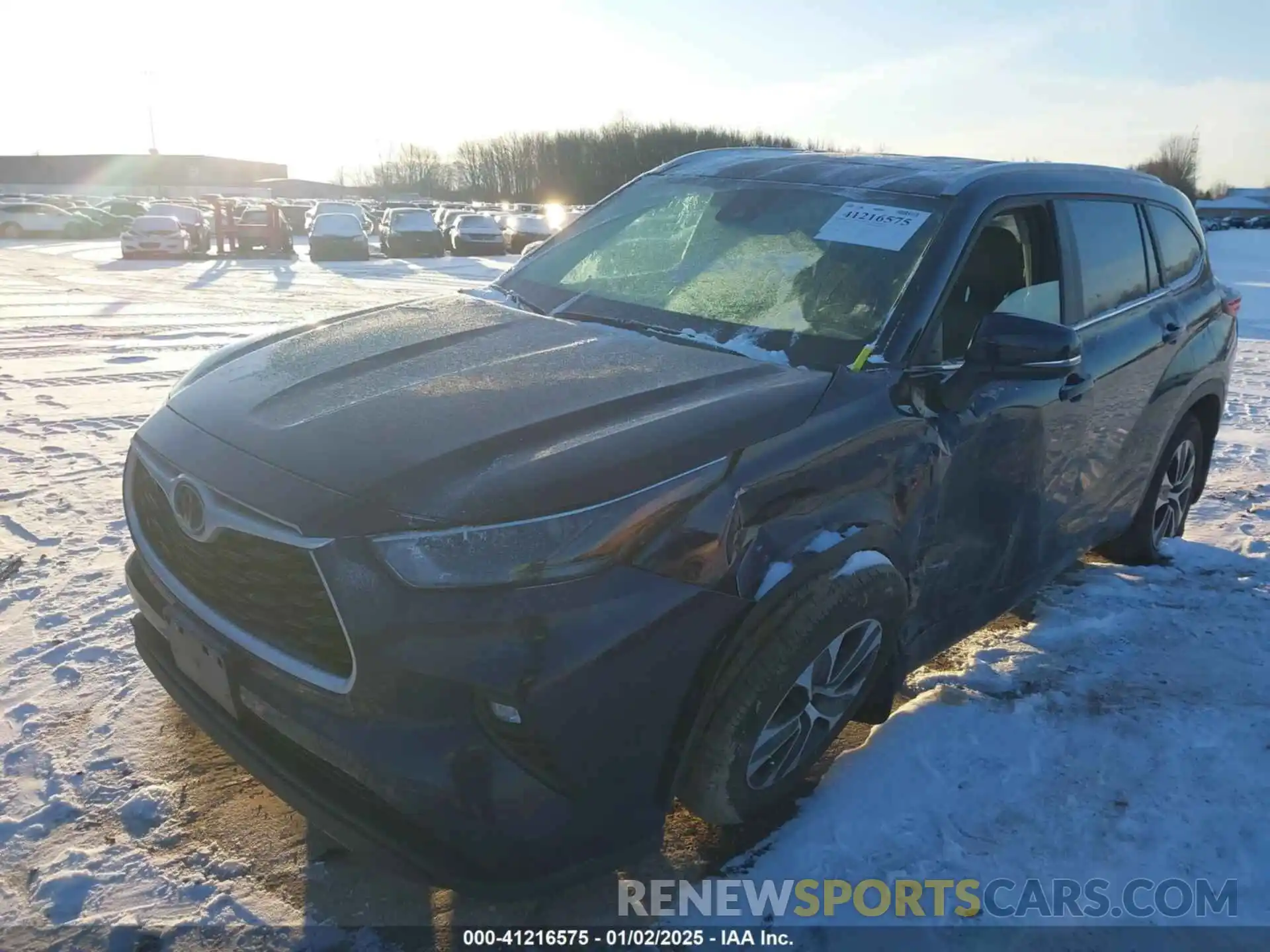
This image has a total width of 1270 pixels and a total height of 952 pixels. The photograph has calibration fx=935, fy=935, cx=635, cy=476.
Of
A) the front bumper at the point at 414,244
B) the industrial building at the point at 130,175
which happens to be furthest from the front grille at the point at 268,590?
the industrial building at the point at 130,175

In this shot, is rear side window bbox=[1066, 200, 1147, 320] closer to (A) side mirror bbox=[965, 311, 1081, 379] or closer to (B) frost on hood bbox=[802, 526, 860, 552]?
(A) side mirror bbox=[965, 311, 1081, 379]

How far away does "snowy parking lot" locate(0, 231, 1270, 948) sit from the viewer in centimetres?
245

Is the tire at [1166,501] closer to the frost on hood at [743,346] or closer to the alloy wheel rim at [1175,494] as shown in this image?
the alloy wheel rim at [1175,494]

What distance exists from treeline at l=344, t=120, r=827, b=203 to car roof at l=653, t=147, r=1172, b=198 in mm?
58438

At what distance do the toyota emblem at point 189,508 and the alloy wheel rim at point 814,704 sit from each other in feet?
4.81

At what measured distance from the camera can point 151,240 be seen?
24719mm

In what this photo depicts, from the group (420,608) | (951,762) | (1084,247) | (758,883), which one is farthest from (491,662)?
(1084,247)

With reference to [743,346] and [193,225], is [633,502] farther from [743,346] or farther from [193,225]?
[193,225]

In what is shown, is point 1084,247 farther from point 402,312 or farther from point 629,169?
point 629,169

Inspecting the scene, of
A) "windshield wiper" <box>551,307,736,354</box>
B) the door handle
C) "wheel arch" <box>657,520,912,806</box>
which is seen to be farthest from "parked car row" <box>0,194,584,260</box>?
"wheel arch" <box>657,520,912,806</box>

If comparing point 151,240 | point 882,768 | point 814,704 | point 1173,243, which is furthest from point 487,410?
point 151,240

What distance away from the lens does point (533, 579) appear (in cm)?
194

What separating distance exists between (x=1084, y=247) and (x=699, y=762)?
2.58 metres

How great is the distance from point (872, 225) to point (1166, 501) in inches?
103
